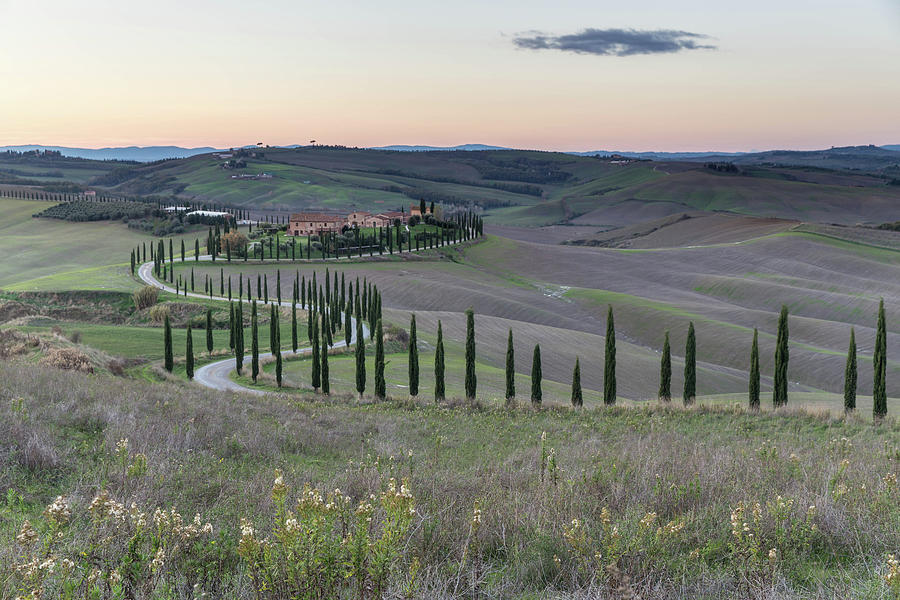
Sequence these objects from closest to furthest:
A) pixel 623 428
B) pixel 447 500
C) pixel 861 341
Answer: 1. pixel 447 500
2. pixel 623 428
3. pixel 861 341

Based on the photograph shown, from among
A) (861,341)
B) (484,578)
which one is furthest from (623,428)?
(861,341)

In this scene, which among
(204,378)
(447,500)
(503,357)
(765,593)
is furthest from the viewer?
(503,357)

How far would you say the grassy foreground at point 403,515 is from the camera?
20.5 ft

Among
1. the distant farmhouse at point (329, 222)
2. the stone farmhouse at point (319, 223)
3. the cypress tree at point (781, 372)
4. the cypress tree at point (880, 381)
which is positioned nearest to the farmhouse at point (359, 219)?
the distant farmhouse at point (329, 222)

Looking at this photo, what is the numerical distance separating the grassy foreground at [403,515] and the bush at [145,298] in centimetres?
8078

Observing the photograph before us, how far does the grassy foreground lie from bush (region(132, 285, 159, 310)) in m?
80.8

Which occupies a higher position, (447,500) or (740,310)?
(447,500)

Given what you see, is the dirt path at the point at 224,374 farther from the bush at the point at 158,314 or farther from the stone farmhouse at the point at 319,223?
the stone farmhouse at the point at 319,223

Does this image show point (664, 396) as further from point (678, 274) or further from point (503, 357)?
point (678, 274)

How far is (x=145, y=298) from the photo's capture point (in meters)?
93.6

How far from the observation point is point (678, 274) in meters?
122

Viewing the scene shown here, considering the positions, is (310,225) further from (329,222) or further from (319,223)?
(329,222)

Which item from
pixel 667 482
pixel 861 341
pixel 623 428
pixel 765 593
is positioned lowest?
pixel 861 341

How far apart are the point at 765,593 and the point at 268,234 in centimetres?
15126
